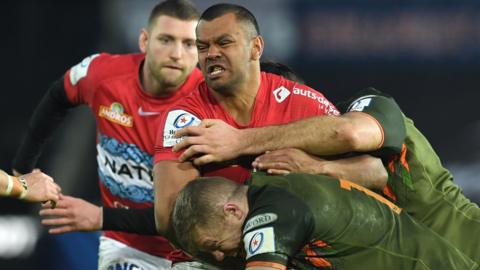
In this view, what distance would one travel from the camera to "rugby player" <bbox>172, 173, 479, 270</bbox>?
3.99 meters

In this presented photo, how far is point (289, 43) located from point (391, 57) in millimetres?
948

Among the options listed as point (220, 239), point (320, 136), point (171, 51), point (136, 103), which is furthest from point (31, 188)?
point (320, 136)

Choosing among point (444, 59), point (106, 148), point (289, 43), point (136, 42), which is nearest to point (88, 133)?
point (136, 42)

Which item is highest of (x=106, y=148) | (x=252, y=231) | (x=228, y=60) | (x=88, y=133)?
(x=228, y=60)

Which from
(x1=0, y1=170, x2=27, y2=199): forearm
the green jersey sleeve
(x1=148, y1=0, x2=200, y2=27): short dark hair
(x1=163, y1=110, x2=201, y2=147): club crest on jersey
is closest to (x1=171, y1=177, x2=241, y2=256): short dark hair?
(x1=163, y1=110, x2=201, y2=147): club crest on jersey

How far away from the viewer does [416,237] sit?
4262 millimetres

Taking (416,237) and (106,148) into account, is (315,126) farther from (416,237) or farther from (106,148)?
(106,148)

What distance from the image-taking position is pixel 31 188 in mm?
5242

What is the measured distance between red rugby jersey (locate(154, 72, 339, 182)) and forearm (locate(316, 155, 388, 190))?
458 millimetres

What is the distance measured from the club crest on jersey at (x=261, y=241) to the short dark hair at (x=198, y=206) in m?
0.21

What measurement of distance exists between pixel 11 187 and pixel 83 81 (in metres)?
1.46

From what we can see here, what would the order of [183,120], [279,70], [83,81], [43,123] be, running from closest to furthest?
[183,120]
[279,70]
[83,81]
[43,123]

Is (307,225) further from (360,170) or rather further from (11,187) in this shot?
(11,187)

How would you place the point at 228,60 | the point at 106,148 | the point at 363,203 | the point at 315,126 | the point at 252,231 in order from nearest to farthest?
1. the point at 252,231
2. the point at 363,203
3. the point at 315,126
4. the point at 228,60
5. the point at 106,148
